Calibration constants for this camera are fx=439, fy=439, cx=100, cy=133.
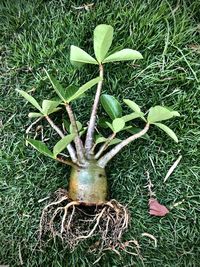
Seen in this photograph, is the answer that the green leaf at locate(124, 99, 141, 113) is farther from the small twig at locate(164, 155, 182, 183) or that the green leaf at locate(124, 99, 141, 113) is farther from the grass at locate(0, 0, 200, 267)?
the small twig at locate(164, 155, 182, 183)

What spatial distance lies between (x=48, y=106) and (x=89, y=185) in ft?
0.86

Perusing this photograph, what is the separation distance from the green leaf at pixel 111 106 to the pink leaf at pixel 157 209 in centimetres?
31

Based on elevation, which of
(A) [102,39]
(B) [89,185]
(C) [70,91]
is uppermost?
(A) [102,39]

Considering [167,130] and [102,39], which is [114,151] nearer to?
[167,130]

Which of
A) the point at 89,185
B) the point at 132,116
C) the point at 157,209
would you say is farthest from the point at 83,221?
the point at 132,116

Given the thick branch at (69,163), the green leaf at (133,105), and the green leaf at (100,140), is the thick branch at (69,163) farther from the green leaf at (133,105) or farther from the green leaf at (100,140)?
the green leaf at (133,105)

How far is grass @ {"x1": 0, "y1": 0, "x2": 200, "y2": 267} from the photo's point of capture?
1.42 m

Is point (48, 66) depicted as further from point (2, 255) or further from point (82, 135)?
point (2, 255)

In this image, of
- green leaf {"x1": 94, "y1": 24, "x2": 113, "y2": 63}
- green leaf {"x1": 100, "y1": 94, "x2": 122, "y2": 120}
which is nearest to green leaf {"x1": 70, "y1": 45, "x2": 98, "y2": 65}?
green leaf {"x1": 94, "y1": 24, "x2": 113, "y2": 63}

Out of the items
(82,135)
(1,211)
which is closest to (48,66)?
(82,135)

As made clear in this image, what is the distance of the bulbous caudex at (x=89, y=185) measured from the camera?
4.28 feet

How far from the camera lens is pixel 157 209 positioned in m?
1.40

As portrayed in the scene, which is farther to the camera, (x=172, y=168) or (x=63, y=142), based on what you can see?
(x=172, y=168)

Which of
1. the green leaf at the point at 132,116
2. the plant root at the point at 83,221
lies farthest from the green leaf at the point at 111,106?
the plant root at the point at 83,221
